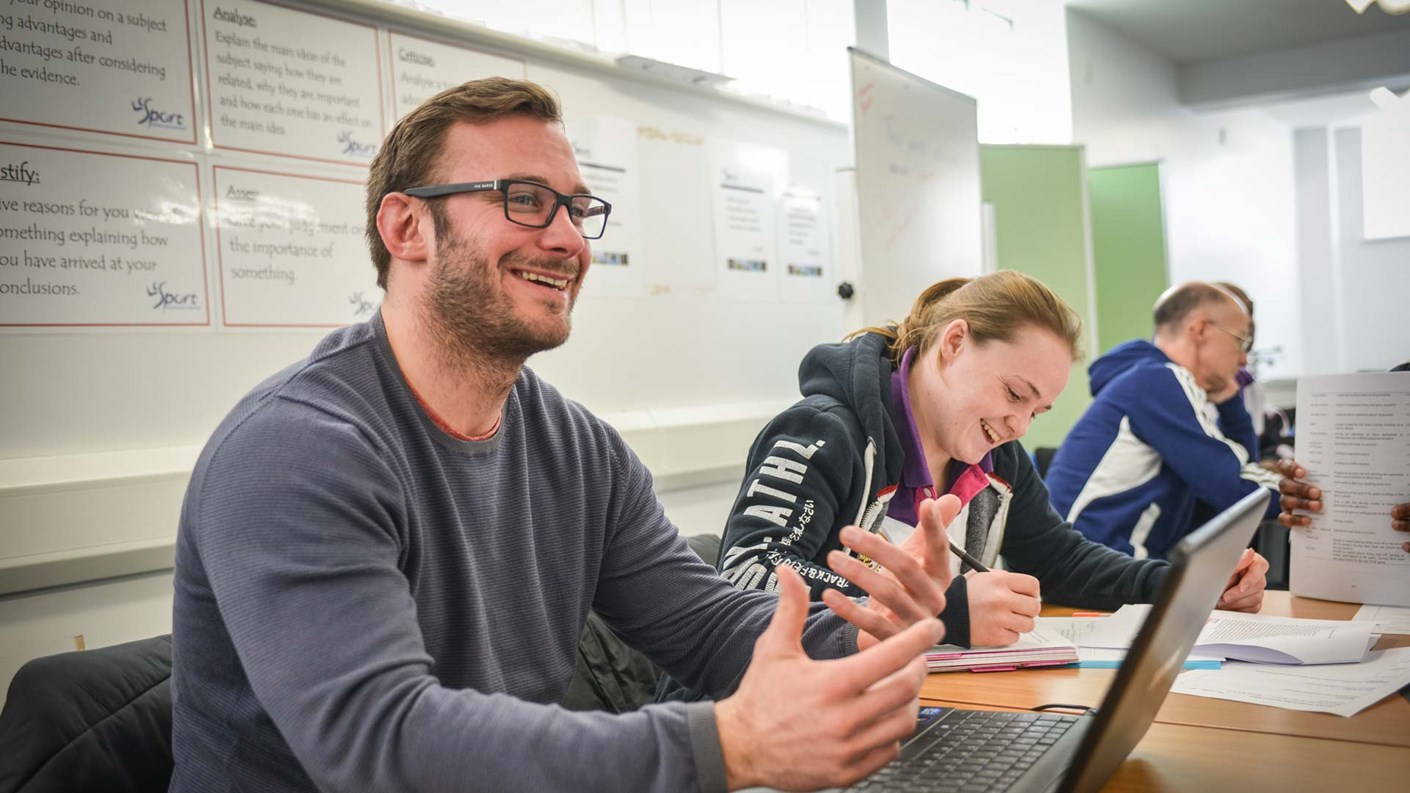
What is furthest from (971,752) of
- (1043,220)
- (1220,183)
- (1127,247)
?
(1220,183)

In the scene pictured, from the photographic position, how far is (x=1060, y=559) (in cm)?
199

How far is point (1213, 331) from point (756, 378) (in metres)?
1.49

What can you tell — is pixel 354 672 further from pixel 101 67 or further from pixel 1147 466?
pixel 1147 466

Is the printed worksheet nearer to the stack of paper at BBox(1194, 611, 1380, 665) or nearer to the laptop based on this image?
the stack of paper at BBox(1194, 611, 1380, 665)

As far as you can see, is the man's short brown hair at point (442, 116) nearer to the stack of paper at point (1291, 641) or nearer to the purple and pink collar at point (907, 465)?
the purple and pink collar at point (907, 465)

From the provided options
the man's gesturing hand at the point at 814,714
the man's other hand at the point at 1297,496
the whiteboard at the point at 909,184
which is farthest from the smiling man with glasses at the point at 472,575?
the whiteboard at the point at 909,184

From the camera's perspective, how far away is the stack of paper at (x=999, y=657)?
54.4 inches

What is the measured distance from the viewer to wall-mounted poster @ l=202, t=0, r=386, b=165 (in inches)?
88.0

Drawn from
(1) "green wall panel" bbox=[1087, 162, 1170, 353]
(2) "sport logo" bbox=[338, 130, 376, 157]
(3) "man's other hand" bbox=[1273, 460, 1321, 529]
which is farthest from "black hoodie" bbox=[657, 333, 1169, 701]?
(1) "green wall panel" bbox=[1087, 162, 1170, 353]

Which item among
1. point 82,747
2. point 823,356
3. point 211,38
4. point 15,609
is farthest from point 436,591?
point 211,38

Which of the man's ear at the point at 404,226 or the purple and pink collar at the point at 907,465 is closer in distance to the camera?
the man's ear at the point at 404,226

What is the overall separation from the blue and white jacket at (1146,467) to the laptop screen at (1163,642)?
1.82 metres

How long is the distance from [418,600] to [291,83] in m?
1.69

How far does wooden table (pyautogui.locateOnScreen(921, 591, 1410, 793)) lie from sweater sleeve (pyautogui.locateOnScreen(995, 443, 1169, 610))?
571 millimetres
